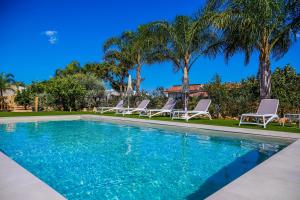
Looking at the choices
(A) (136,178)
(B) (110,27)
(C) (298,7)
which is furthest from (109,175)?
(B) (110,27)

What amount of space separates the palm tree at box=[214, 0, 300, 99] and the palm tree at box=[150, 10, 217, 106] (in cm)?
290

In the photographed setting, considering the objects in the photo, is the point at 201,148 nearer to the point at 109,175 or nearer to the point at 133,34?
the point at 109,175

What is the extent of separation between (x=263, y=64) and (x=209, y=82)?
14.4 ft

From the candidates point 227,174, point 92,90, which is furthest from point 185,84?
point 92,90

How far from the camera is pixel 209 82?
15.3 metres

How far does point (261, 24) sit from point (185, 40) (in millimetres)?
4961

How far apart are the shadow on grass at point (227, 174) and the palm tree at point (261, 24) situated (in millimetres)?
6161

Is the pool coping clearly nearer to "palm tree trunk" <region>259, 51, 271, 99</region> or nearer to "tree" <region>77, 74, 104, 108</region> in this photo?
"palm tree trunk" <region>259, 51, 271, 99</region>

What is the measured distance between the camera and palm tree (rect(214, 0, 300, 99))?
10656mm

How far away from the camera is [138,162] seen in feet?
18.2

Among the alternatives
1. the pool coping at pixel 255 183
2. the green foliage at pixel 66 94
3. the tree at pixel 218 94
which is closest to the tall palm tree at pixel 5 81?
the green foliage at pixel 66 94

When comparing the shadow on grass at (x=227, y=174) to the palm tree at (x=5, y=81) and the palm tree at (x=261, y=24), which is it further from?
the palm tree at (x=5, y=81)

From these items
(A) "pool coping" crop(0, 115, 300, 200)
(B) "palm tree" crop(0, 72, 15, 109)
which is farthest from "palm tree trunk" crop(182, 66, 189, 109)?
(B) "palm tree" crop(0, 72, 15, 109)

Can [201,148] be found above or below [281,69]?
below
